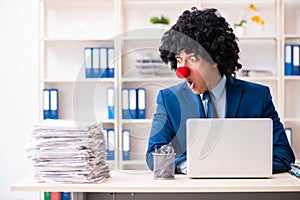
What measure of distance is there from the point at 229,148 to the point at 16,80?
2.98m

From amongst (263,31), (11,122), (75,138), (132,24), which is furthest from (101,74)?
(75,138)

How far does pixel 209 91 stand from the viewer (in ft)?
7.70

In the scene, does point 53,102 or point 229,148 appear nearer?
point 229,148

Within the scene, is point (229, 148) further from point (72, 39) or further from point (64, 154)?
point (72, 39)

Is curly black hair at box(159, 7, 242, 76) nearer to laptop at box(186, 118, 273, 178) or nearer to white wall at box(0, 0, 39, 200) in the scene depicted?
laptop at box(186, 118, 273, 178)

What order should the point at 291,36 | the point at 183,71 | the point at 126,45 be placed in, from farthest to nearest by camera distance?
the point at 126,45 < the point at 291,36 < the point at 183,71

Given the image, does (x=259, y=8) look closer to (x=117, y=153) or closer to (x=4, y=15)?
(x=117, y=153)

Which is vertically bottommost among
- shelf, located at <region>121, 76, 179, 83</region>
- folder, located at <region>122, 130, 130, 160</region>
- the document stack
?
folder, located at <region>122, 130, 130, 160</region>

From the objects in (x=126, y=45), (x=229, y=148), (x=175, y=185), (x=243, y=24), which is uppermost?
(x=243, y=24)

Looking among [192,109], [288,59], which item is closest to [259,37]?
[288,59]

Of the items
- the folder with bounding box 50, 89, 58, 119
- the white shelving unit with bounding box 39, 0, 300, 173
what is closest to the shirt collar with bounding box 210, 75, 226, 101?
the white shelving unit with bounding box 39, 0, 300, 173

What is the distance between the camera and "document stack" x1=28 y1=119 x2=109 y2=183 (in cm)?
192

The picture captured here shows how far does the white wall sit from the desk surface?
265 cm

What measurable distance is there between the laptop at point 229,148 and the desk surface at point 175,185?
3 cm
